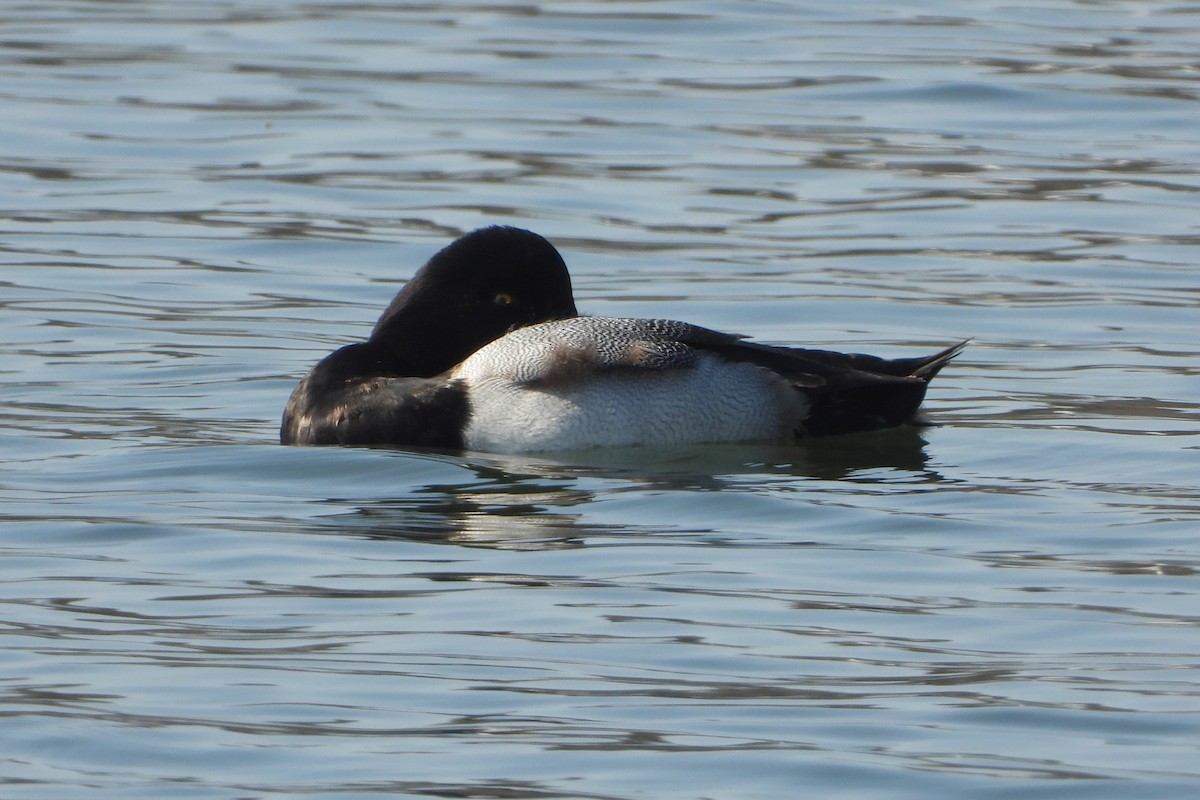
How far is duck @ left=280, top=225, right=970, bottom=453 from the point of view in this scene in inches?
320

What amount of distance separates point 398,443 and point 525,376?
1.65 feet

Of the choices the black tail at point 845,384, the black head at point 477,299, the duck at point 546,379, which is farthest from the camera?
the black head at point 477,299

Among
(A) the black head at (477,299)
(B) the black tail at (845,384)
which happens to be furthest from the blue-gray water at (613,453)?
(A) the black head at (477,299)

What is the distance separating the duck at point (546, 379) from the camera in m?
8.12

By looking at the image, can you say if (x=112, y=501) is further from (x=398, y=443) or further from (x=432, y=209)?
(x=432, y=209)

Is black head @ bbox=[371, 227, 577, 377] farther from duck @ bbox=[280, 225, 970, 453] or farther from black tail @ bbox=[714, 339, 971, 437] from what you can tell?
black tail @ bbox=[714, 339, 971, 437]

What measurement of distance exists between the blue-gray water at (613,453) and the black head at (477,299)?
0.63 m

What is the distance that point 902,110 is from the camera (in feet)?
50.8

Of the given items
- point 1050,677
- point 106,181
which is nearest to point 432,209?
point 106,181

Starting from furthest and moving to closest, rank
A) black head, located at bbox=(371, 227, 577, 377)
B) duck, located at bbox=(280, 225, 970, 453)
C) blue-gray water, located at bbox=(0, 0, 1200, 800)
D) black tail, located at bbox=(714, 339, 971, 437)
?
black head, located at bbox=(371, 227, 577, 377), black tail, located at bbox=(714, 339, 971, 437), duck, located at bbox=(280, 225, 970, 453), blue-gray water, located at bbox=(0, 0, 1200, 800)

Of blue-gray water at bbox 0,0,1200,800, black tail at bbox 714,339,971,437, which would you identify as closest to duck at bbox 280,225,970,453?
black tail at bbox 714,339,971,437

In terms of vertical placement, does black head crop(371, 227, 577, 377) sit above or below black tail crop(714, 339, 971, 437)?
above

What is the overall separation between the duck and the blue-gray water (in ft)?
0.42

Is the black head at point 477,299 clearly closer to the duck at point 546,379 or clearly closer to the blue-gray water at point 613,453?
the duck at point 546,379
